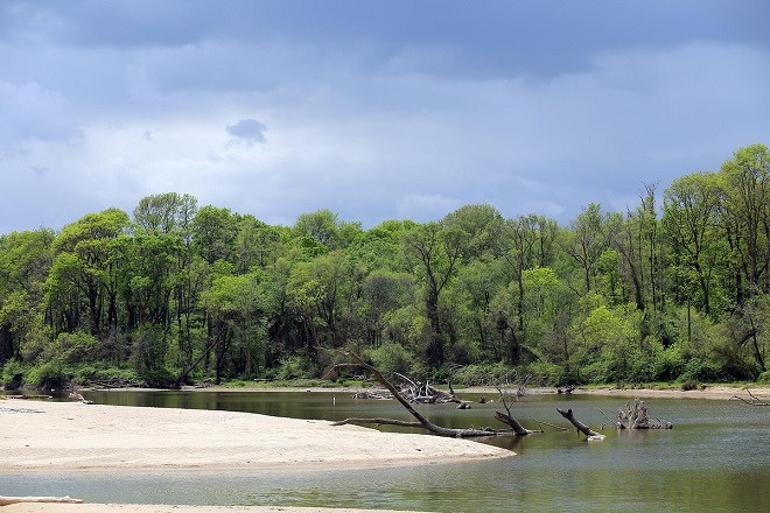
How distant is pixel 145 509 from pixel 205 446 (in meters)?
11.9

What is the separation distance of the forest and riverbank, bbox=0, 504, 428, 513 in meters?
59.9

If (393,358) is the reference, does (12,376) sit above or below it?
below

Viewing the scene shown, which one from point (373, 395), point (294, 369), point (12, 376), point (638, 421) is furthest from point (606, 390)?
point (12, 376)

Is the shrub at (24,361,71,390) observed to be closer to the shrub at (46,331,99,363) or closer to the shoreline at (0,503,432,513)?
the shrub at (46,331,99,363)

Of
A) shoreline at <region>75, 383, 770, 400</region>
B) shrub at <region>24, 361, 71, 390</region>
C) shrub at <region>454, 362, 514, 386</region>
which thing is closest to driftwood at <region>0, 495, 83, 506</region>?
shoreline at <region>75, 383, 770, 400</region>

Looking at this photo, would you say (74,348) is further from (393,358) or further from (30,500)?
(30,500)

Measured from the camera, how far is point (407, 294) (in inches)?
3952

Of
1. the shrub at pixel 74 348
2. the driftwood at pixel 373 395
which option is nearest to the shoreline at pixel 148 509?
the driftwood at pixel 373 395

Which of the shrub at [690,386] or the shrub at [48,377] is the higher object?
the shrub at [48,377]

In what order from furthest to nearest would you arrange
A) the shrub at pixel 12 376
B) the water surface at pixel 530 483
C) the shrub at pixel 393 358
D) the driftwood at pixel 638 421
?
1. the shrub at pixel 12 376
2. the shrub at pixel 393 358
3. the driftwood at pixel 638 421
4. the water surface at pixel 530 483

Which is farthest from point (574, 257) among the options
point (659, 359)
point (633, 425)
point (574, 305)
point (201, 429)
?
point (201, 429)

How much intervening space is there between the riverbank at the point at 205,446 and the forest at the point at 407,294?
46.4 metres

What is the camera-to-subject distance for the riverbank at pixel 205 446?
29.8 meters

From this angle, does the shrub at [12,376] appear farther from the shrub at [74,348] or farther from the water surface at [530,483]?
the water surface at [530,483]
